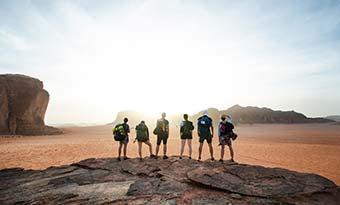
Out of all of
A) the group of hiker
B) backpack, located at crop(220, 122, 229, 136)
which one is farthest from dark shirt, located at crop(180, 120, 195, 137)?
backpack, located at crop(220, 122, 229, 136)

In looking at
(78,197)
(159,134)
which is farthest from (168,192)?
(159,134)

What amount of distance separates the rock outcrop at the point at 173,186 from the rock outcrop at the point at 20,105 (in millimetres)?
40534

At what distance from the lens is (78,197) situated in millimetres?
7629

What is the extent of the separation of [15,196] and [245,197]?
258 inches

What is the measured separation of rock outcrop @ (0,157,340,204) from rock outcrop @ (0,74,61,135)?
40534mm

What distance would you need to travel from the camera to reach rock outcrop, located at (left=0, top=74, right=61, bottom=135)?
4566 cm

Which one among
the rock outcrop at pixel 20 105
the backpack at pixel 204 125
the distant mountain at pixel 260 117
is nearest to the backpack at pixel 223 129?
the backpack at pixel 204 125

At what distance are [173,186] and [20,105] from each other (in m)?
47.2

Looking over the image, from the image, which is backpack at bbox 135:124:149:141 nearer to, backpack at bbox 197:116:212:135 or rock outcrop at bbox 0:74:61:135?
backpack at bbox 197:116:212:135

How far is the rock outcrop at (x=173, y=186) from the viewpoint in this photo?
23.2 feet

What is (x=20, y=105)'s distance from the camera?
156 feet

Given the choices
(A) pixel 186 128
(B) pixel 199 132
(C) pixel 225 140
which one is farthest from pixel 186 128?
(C) pixel 225 140

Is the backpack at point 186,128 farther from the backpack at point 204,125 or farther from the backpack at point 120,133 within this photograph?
the backpack at point 120,133

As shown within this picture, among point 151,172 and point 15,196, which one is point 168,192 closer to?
point 151,172
